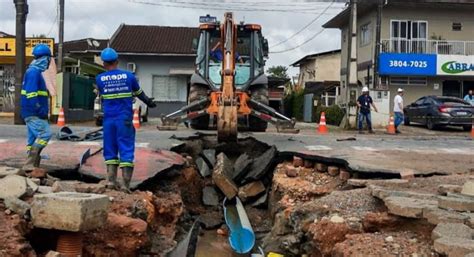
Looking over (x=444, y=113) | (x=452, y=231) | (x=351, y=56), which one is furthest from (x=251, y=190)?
(x=444, y=113)

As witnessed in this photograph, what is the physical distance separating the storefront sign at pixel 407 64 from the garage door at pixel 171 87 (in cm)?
1194

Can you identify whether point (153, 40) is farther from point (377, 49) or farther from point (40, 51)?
point (40, 51)

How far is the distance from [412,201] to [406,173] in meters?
2.37

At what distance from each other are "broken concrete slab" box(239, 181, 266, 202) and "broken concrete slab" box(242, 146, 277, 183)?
10cm

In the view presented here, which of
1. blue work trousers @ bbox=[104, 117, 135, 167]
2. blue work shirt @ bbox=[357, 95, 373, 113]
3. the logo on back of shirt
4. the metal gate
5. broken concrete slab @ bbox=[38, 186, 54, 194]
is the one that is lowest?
broken concrete slab @ bbox=[38, 186, 54, 194]

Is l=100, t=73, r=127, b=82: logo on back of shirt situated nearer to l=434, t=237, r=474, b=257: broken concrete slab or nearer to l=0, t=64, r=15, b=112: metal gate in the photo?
l=434, t=237, r=474, b=257: broken concrete slab

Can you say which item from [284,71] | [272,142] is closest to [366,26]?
[272,142]

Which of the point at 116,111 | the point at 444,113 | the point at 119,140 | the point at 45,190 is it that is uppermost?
the point at 444,113

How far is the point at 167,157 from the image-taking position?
9.98 m

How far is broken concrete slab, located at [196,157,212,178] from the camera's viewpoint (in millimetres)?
11258

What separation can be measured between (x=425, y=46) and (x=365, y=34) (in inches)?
148

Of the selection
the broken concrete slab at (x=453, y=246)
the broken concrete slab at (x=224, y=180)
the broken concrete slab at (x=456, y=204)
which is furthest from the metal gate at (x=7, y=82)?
the broken concrete slab at (x=453, y=246)

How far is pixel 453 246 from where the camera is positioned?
4816 mm

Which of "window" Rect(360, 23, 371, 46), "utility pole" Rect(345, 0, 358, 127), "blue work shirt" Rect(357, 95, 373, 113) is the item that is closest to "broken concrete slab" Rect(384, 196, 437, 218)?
"blue work shirt" Rect(357, 95, 373, 113)
